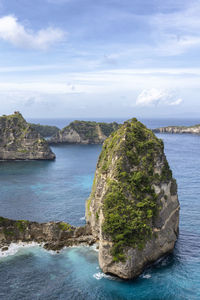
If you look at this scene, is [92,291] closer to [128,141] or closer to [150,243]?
[150,243]

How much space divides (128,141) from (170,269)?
24.5 m

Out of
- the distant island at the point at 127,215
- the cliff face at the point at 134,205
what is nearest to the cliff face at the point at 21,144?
the distant island at the point at 127,215

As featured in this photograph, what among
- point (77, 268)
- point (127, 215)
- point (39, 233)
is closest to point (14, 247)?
point (39, 233)

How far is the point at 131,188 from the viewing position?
51.3 metres

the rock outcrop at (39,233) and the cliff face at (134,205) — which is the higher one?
the cliff face at (134,205)

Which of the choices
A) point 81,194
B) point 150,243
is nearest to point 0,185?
point 81,194

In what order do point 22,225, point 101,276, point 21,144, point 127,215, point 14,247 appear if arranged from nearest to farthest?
point 101,276, point 127,215, point 14,247, point 22,225, point 21,144

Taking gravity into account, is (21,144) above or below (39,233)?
above

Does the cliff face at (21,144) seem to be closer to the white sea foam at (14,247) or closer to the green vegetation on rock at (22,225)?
the green vegetation on rock at (22,225)

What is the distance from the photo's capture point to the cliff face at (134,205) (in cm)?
4747

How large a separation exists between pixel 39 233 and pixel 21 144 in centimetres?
10719

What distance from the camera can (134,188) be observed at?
51344 mm

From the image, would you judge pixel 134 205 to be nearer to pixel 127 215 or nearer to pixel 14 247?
pixel 127 215

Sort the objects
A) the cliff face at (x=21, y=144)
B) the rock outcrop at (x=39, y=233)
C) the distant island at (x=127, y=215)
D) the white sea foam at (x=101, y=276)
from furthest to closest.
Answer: the cliff face at (x=21, y=144), the rock outcrop at (x=39, y=233), the distant island at (x=127, y=215), the white sea foam at (x=101, y=276)
